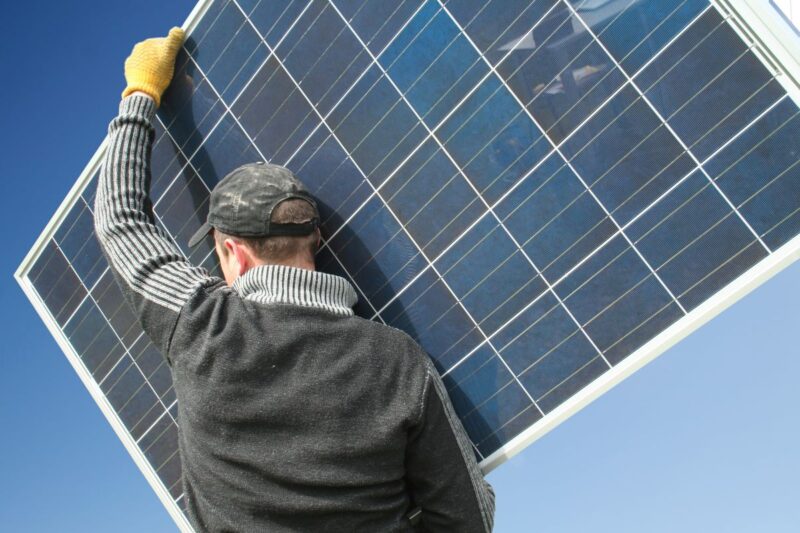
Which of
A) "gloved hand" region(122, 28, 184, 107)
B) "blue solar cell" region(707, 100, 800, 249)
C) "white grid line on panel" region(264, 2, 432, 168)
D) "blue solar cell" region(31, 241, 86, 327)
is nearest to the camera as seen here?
"blue solar cell" region(707, 100, 800, 249)

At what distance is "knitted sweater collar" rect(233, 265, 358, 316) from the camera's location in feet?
17.7

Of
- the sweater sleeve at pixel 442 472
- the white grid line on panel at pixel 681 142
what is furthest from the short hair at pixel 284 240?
the white grid line on panel at pixel 681 142

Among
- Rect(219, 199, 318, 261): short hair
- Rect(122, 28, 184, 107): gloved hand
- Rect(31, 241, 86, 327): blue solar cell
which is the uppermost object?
Rect(122, 28, 184, 107): gloved hand

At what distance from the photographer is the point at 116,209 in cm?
615

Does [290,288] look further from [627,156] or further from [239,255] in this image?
[627,156]

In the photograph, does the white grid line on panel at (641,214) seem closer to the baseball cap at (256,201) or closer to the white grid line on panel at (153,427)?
the baseball cap at (256,201)

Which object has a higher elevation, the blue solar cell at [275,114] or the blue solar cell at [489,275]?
the blue solar cell at [275,114]

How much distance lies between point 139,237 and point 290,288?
1.46 metres

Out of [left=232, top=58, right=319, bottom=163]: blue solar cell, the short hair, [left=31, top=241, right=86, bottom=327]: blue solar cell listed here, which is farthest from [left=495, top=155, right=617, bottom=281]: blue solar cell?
[left=31, top=241, right=86, bottom=327]: blue solar cell

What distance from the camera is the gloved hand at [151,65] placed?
275 inches

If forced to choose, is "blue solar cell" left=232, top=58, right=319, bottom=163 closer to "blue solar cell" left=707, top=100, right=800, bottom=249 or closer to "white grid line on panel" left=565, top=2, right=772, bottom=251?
"white grid line on panel" left=565, top=2, right=772, bottom=251

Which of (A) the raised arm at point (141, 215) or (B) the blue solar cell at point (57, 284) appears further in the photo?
(B) the blue solar cell at point (57, 284)

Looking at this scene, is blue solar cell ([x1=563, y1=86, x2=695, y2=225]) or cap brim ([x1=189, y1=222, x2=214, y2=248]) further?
cap brim ([x1=189, y1=222, x2=214, y2=248])

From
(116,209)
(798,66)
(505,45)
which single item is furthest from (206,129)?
(798,66)
